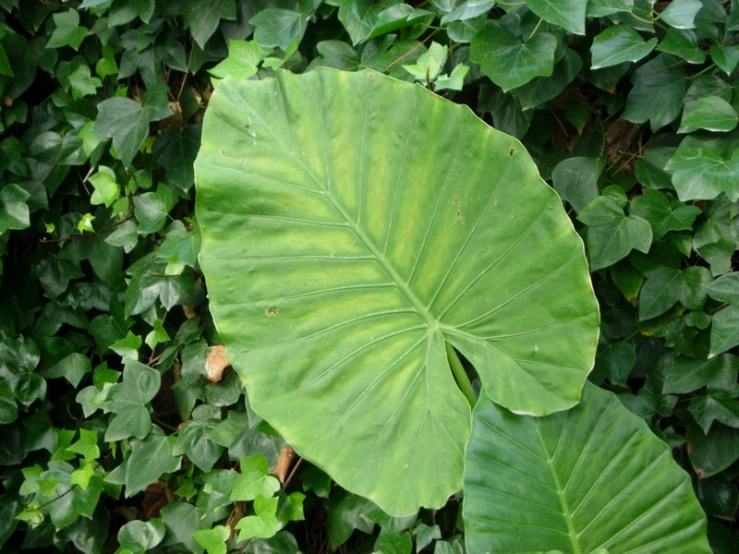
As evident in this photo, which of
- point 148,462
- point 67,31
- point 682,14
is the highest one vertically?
point 682,14

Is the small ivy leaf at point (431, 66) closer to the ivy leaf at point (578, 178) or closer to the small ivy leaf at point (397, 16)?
the small ivy leaf at point (397, 16)

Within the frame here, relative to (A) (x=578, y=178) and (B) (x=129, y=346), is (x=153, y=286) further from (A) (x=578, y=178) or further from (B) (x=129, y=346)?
(A) (x=578, y=178)

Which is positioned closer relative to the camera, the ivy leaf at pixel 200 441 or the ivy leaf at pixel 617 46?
the ivy leaf at pixel 617 46

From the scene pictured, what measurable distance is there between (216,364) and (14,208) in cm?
64

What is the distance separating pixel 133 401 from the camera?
1.41 meters

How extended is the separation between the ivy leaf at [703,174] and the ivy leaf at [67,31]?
1.26 m

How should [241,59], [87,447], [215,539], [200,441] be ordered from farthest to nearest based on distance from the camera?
[87,447], [200,441], [215,539], [241,59]

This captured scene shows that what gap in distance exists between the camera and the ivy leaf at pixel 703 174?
929 millimetres

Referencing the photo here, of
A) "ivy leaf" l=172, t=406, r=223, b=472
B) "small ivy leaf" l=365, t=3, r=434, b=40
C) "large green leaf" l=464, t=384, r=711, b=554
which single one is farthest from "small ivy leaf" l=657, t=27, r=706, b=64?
Result: "ivy leaf" l=172, t=406, r=223, b=472

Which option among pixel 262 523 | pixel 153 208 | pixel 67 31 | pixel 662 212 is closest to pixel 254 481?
pixel 262 523

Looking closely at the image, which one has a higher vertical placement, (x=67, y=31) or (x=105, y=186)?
(x=67, y=31)

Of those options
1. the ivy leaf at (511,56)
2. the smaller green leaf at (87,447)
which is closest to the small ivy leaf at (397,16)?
the ivy leaf at (511,56)

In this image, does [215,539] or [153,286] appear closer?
[215,539]

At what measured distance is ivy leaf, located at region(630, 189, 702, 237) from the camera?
3.35ft
